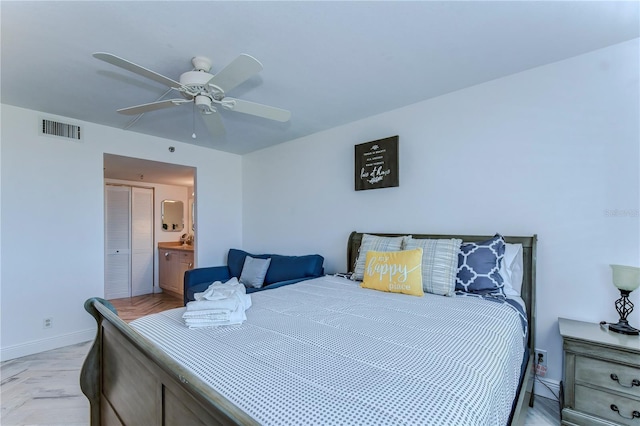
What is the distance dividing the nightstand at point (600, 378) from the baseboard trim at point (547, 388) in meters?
0.44

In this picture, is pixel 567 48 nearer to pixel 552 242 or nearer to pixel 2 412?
pixel 552 242

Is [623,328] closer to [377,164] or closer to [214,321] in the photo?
[377,164]

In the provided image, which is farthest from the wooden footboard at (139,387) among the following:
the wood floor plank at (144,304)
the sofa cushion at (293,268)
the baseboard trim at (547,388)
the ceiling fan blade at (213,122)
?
the wood floor plank at (144,304)

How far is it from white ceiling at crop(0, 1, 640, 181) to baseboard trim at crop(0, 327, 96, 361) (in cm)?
243

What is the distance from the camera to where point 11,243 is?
9.70 feet

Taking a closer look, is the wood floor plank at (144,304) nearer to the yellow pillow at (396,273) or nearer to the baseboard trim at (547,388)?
the yellow pillow at (396,273)

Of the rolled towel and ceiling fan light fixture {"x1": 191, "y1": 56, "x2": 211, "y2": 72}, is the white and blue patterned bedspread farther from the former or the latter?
ceiling fan light fixture {"x1": 191, "y1": 56, "x2": 211, "y2": 72}

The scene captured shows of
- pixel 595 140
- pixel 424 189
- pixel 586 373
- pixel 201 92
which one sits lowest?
pixel 586 373

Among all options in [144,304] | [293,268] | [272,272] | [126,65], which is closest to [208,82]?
[126,65]

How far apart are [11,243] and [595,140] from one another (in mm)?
5147

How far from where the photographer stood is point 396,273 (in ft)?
7.30

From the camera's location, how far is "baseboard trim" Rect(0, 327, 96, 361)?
9.58ft

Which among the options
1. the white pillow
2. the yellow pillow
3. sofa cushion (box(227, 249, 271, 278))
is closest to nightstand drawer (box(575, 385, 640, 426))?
the white pillow

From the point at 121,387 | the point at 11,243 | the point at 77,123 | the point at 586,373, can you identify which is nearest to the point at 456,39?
the point at 586,373
